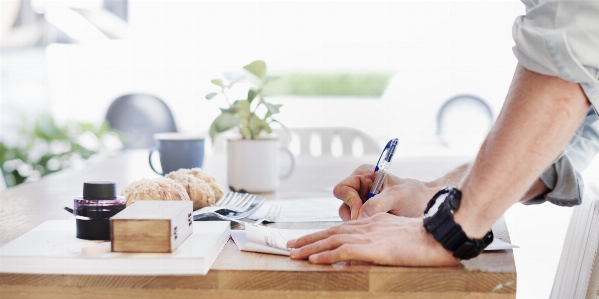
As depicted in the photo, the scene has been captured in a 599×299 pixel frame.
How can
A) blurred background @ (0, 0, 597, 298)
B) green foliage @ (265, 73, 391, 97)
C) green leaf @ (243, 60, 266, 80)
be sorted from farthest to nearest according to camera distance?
1. green foliage @ (265, 73, 391, 97)
2. blurred background @ (0, 0, 597, 298)
3. green leaf @ (243, 60, 266, 80)

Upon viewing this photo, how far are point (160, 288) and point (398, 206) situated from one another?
1.43ft

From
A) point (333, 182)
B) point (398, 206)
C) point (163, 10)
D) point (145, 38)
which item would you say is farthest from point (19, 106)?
point (398, 206)

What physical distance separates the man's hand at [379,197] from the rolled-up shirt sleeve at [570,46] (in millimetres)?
329

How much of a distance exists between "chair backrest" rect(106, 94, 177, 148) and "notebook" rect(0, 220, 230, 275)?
3.99 m

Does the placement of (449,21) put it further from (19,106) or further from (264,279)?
(264,279)

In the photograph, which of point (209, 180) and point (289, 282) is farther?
point (209, 180)

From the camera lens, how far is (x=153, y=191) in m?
0.98

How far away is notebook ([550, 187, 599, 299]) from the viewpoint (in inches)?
41.6

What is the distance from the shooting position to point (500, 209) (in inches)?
30.5

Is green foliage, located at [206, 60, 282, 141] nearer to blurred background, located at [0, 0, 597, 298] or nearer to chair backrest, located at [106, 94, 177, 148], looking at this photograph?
blurred background, located at [0, 0, 597, 298]

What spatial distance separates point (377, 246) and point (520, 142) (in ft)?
0.71

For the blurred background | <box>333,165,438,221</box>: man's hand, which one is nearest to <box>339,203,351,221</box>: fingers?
<box>333,165,438,221</box>: man's hand

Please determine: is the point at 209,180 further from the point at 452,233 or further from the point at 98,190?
the point at 452,233

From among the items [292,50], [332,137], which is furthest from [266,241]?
[292,50]
